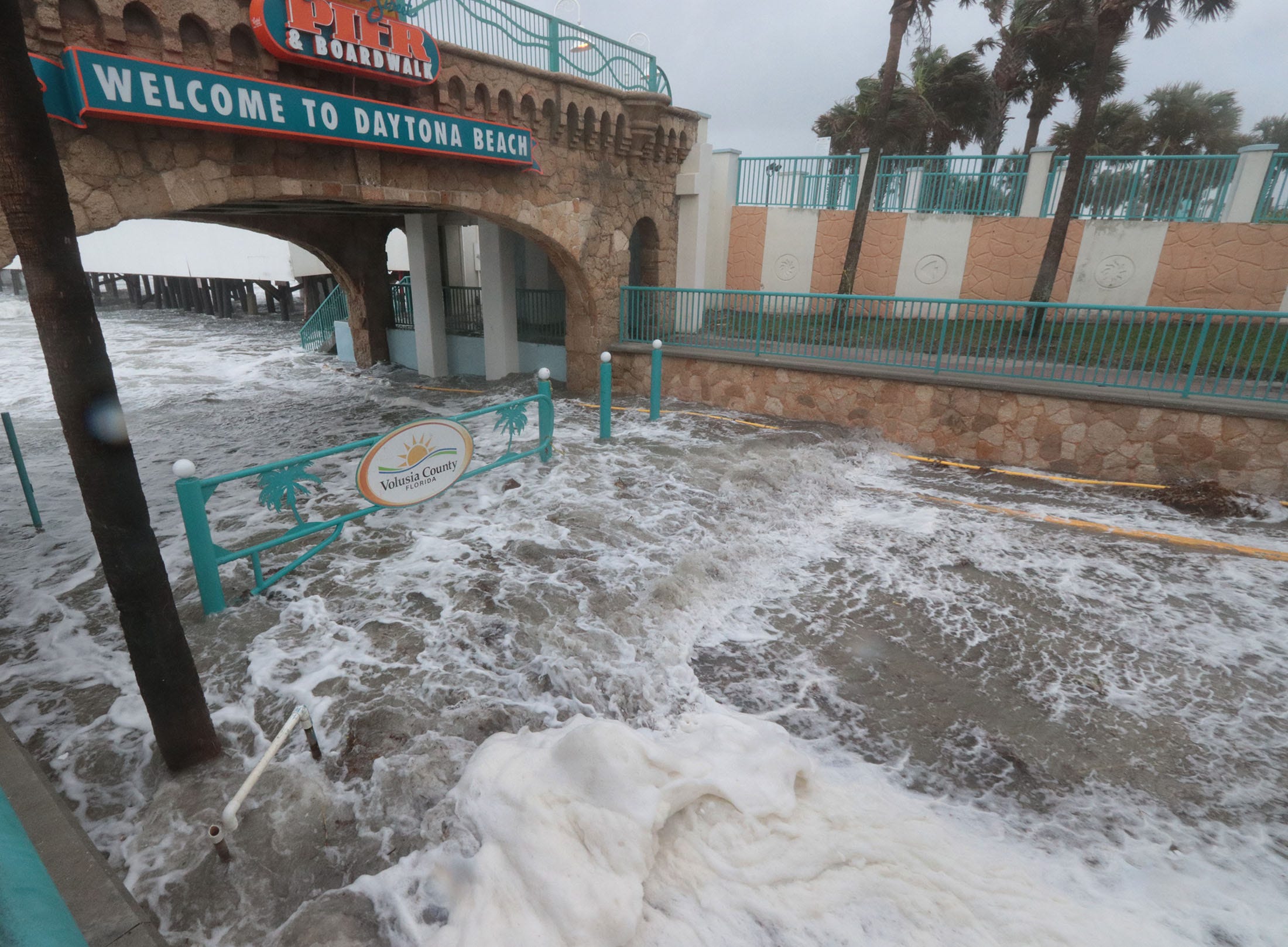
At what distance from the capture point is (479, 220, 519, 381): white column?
476 inches

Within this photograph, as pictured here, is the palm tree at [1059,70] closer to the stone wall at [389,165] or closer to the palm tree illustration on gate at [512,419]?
the stone wall at [389,165]

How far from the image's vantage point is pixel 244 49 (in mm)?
5957

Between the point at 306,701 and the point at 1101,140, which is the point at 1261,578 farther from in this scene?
the point at 1101,140

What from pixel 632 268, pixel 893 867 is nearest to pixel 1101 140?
pixel 632 268

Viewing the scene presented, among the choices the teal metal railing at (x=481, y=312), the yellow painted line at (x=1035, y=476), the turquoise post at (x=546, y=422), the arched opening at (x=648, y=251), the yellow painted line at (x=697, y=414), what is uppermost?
the arched opening at (x=648, y=251)

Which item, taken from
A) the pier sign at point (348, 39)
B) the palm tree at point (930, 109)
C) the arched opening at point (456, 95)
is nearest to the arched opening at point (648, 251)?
the arched opening at point (456, 95)

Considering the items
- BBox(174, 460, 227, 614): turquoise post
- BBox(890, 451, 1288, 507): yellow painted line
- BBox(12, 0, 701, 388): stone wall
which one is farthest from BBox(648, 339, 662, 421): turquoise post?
BBox(174, 460, 227, 614): turquoise post

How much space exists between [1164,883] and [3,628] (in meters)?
7.07

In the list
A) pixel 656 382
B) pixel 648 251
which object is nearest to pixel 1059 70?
pixel 648 251

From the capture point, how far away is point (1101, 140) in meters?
25.5

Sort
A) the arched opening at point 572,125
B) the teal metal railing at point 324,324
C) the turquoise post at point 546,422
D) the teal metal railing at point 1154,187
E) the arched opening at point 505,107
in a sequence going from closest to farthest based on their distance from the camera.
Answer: the turquoise post at point 546,422 < the arched opening at point 505,107 < the arched opening at point 572,125 < the teal metal railing at point 1154,187 < the teal metal railing at point 324,324

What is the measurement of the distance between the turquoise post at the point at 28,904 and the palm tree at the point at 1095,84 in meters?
12.7

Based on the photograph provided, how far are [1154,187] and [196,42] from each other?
15.7m

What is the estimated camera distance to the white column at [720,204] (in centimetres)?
1518
